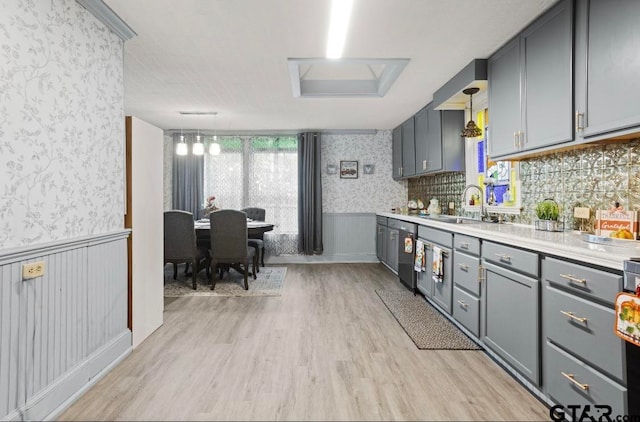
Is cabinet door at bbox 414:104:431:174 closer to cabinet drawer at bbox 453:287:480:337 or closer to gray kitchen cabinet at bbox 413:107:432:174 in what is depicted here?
gray kitchen cabinet at bbox 413:107:432:174

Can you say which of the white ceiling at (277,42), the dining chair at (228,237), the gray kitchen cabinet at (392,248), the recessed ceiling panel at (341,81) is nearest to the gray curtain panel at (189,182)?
the white ceiling at (277,42)

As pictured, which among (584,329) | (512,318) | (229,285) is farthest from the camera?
(229,285)

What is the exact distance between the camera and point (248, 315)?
130 inches

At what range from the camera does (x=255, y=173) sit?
619 cm

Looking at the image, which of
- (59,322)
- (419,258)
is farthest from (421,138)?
(59,322)

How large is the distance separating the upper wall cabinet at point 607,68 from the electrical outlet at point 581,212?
1.82ft

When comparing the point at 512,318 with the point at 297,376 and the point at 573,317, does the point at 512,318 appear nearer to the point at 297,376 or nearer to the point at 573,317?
the point at 573,317

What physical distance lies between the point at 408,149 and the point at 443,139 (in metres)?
1.16

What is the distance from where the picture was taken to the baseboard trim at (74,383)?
1.67 meters

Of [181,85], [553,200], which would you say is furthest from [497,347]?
[181,85]

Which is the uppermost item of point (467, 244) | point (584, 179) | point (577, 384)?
point (584, 179)

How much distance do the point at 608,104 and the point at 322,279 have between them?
3737 mm

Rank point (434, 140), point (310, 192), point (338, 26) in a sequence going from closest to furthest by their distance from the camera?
point (338, 26), point (434, 140), point (310, 192)

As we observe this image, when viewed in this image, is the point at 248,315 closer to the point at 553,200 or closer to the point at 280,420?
the point at 280,420
